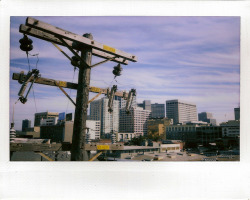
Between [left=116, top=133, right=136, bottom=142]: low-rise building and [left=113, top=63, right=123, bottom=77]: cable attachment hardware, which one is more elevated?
[left=113, top=63, right=123, bottom=77]: cable attachment hardware

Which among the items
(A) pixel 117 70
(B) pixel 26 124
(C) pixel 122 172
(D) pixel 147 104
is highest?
(A) pixel 117 70

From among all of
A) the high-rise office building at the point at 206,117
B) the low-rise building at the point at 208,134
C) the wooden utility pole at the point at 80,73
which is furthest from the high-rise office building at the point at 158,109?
the wooden utility pole at the point at 80,73

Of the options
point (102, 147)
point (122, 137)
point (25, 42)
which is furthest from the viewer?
point (122, 137)

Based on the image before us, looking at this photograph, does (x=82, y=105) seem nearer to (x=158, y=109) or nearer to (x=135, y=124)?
(x=158, y=109)

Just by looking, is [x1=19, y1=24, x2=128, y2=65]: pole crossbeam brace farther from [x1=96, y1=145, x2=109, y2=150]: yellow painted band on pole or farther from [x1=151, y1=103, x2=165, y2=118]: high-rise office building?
[x1=151, y1=103, x2=165, y2=118]: high-rise office building

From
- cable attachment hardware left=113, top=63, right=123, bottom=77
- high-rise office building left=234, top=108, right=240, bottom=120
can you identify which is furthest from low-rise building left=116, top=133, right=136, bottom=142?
high-rise office building left=234, top=108, right=240, bottom=120

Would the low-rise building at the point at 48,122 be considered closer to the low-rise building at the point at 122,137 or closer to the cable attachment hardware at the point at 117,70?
the low-rise building at the point at 122,137

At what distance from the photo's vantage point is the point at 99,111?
525cm

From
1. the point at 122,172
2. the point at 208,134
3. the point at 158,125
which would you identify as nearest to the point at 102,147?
the point at 122,172

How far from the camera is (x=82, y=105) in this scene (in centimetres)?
304

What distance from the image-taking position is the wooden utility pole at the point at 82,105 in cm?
299

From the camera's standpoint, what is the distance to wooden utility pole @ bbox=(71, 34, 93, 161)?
118 inches

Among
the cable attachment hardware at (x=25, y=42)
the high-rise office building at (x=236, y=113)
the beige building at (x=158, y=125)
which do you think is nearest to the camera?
the cable attachment hardware at (x=25, y=42)

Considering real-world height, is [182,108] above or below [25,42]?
below
